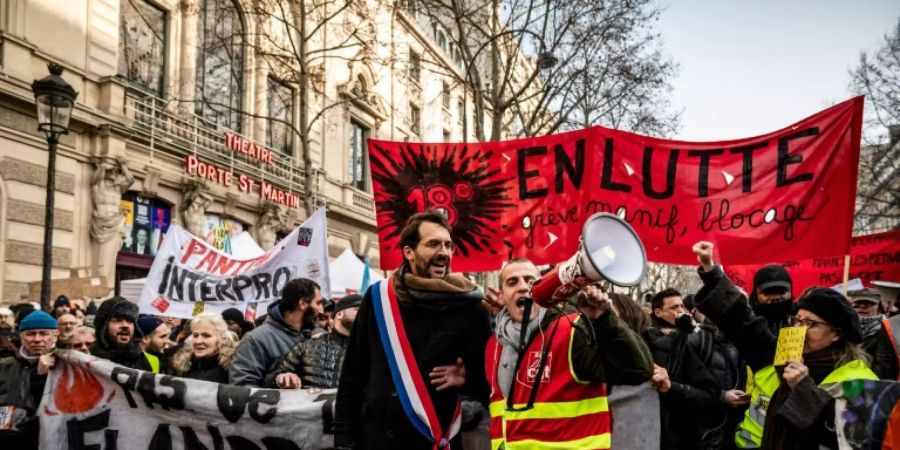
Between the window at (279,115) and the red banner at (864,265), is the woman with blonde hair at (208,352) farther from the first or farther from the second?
the window at (279,115)

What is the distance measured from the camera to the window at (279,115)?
2097cm

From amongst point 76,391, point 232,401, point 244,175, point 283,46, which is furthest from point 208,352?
point 283,46

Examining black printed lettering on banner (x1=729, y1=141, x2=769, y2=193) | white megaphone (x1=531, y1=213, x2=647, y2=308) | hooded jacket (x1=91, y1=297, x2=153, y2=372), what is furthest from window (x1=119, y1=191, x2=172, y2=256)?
white megaphone (x1=531, y1=213, x2=647, y2=308)

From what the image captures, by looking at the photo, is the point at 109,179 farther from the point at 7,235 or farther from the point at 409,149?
the point at 409,149

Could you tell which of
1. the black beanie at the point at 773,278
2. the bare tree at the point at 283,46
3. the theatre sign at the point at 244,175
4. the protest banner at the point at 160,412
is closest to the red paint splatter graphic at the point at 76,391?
the protest banner at the point at 160,412

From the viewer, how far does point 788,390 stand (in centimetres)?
303

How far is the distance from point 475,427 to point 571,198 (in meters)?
2.21

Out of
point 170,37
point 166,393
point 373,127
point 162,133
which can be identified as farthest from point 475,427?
point 373,127

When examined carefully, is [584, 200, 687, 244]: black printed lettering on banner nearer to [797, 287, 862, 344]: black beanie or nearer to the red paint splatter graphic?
[797, 287, 862, 344]: black beanie

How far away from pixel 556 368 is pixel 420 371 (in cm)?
57

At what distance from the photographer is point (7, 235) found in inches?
496

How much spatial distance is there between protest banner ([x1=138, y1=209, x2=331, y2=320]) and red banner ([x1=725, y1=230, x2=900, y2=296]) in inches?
218

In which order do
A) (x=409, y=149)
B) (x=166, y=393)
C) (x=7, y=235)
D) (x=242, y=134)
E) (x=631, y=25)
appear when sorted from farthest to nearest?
(x=242, y=134) → (x=631, y=25) → (x=7, y=235) → (x=409, y=149) → (x=166, y=393)

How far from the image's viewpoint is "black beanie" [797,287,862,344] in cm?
298
